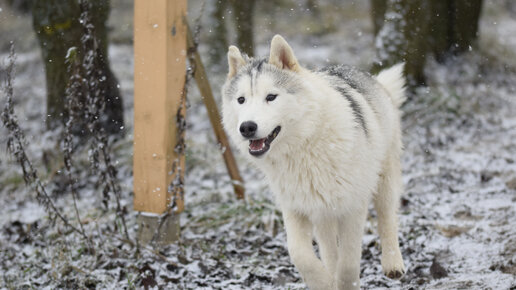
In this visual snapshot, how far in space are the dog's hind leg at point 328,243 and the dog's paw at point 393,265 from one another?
355mm

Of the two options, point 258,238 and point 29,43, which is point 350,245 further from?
point 29,43

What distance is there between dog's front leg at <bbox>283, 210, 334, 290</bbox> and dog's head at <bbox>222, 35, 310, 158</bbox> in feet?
1.74

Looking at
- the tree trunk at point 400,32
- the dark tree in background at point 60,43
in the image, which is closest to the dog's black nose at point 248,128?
the dark tree in background at point 60,43

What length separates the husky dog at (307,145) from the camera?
10.2 feet

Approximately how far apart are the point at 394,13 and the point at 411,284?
15.0 ft

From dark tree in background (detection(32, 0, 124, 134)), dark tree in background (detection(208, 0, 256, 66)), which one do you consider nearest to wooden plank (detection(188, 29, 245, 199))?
dark tree in background (detection(32, 0, 124, 134))

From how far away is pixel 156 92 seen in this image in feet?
13.7

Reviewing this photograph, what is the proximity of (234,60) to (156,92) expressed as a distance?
0.99 meters

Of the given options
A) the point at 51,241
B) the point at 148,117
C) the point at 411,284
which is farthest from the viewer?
the point at 51,241

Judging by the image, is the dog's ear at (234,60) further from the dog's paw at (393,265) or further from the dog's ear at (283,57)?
the dog's paw at (393,265)

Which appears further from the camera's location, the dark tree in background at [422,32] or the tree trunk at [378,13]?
the tree trunk at [378,13]

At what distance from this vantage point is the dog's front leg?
10.5 feet

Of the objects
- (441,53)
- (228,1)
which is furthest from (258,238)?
(228,1)

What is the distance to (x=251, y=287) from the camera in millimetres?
3828
